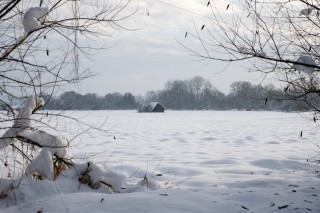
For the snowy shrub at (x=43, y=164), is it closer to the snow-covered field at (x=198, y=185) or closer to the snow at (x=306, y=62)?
the snow-covered field at (x=198, y=185)

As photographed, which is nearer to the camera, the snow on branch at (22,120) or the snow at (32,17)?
the snow at (32,17)

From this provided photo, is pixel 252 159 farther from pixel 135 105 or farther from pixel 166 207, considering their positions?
pixel 135 105

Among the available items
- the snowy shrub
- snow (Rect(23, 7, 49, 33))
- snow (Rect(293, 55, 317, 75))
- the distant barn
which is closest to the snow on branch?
the snowy shrub

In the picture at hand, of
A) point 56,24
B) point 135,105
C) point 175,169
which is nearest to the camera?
point 56,24

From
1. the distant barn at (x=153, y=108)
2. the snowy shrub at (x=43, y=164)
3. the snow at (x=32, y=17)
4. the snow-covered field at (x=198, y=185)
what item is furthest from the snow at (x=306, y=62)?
the distant barn at (x=153, y=108)

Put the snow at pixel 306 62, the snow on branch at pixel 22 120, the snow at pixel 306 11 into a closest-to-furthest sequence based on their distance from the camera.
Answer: the snow on branch at pixel 22 120 < the snow at pixel 306 62 < the snow at pixel 306 11

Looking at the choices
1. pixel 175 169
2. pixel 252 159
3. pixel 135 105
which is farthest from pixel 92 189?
pixel 135 105

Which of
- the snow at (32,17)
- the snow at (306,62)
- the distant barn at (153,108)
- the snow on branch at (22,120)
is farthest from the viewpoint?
the distant barn at (153,108)

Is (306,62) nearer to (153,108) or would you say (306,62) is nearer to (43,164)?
(43,164)

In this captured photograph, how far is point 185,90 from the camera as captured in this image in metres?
91.1

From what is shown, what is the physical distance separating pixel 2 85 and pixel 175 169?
3.62m

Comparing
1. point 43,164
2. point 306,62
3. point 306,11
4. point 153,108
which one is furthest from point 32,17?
point 153,108

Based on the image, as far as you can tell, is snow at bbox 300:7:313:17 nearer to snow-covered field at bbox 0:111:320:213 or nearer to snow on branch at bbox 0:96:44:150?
snow-covered field at bbox 0:111:320:213

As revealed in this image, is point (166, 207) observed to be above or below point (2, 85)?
below
